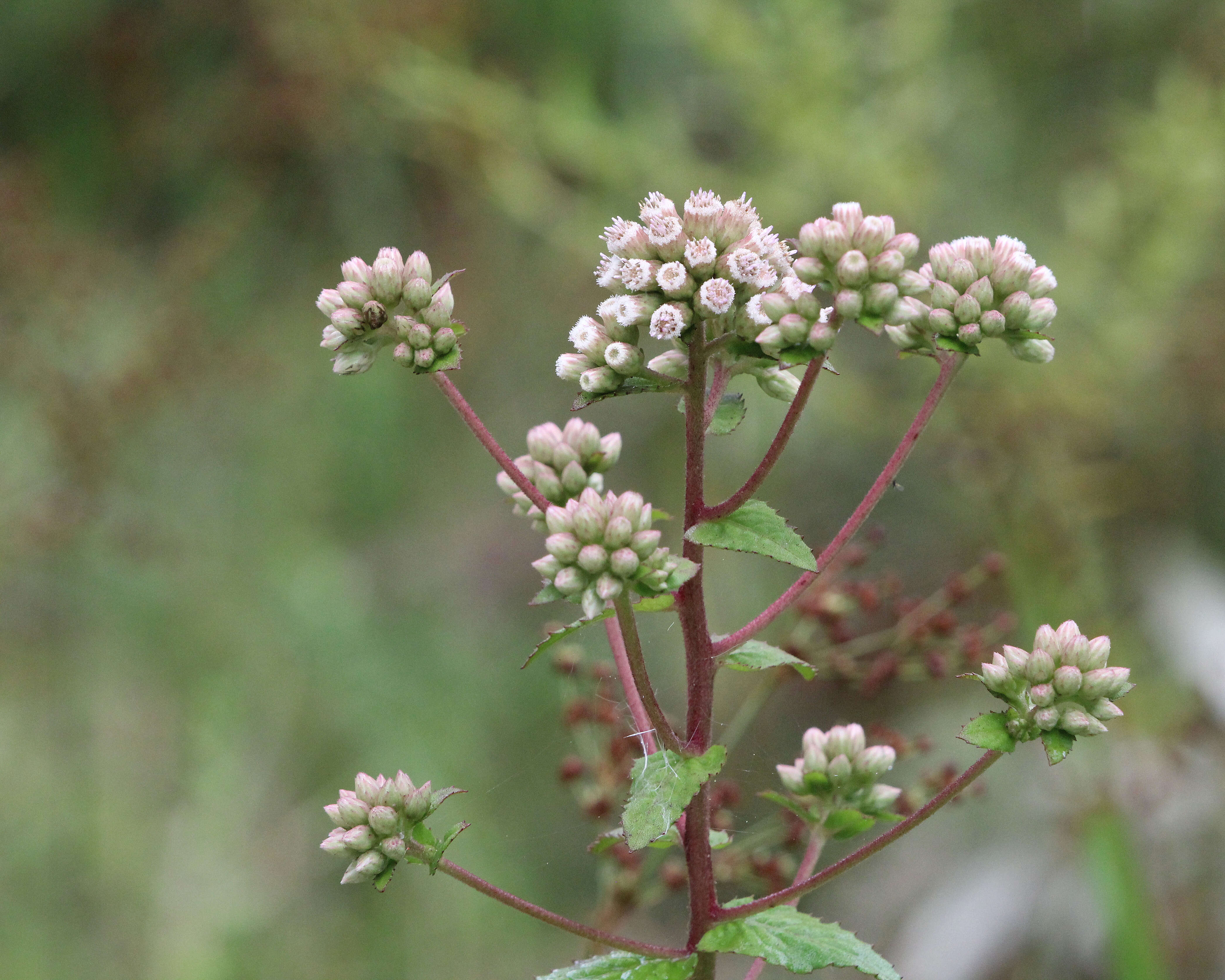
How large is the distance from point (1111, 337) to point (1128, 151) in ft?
2.83

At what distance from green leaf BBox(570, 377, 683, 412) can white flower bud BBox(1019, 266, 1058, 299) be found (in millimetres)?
428

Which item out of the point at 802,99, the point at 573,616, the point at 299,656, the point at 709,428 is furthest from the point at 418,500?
the point at 709,428

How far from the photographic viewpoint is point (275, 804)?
155 inches

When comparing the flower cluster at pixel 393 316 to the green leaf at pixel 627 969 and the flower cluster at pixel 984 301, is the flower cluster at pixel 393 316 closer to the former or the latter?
the flower cluster at pixel 984 301

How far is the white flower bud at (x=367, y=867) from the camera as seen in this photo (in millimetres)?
1214

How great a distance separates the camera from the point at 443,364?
4.20ft

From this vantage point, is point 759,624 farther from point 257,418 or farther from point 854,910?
point 257,418

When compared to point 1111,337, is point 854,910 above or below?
below

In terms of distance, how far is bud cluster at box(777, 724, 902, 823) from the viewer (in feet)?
4.75

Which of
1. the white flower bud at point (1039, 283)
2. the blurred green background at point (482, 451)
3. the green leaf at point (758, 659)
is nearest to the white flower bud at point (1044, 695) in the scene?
the green leaf at point (758, 659)

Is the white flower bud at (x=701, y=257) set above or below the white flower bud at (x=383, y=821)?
above

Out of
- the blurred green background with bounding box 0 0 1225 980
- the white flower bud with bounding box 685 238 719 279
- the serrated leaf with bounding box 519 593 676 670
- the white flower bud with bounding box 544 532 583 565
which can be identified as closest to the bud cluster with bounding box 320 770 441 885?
the serrated leaf with bounding box 519 593 676 670

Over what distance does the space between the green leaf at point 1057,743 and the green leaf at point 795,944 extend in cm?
28

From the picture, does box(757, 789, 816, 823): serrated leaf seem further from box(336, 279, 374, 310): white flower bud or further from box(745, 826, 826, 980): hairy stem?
box(336, 279, 374, 310): white flower bud
